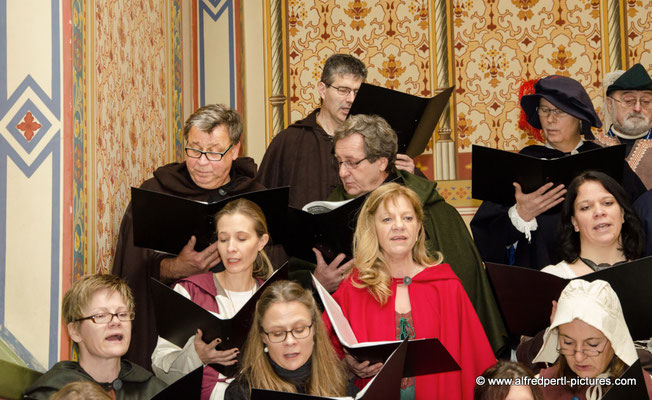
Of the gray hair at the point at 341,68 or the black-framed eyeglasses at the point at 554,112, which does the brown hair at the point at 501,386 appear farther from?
the gray hair at the point at 341,68

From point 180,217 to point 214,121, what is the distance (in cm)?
66

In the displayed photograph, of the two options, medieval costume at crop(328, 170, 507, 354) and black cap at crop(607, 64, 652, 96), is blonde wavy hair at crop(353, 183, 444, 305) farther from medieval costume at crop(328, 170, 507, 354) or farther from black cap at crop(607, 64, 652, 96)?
black cap at crop(607, 64, 652, 96)

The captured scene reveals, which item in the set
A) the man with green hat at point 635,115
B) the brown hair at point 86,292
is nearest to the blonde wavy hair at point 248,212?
the brown hair at point 86,292

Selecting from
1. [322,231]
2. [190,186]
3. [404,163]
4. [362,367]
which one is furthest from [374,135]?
[362,367]

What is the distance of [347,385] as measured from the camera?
129 inches

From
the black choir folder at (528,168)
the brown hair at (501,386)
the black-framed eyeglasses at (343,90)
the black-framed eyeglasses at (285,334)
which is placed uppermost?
the black-framed eyeglasses at (343,90)

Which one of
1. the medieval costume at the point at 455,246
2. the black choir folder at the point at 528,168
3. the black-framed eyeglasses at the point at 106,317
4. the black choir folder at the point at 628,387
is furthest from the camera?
the medieval costume at the point at 455,246

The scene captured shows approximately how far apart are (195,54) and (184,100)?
1.35ft

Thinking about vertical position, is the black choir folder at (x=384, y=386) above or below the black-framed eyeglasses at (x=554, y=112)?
below

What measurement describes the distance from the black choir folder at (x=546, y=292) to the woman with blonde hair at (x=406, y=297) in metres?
0.19

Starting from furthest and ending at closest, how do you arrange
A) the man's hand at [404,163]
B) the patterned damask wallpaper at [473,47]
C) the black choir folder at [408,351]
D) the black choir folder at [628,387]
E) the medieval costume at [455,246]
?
the patterned damask wallpaper at [473,47] < the man's hand at [404,163] < the medieval costume at [455,246] < the black choir folder at [408,351] < the black choir folder at [628,387]

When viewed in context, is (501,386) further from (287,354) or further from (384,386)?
(287,354)

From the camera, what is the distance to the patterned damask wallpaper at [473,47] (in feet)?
21.5

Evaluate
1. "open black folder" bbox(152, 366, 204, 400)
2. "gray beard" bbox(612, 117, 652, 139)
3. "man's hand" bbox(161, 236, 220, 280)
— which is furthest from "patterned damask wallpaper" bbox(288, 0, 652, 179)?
"open black folder" bbox(152, 366, 204, 400)
